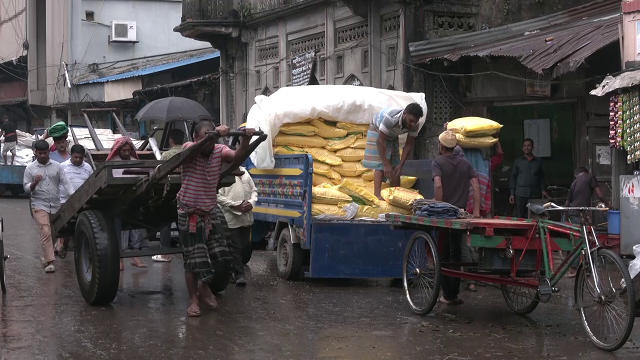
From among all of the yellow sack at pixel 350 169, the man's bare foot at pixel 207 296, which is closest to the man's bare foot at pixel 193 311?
the man's bare foot at pixel 207 296

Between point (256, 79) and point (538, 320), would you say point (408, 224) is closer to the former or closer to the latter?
point (538, 320)

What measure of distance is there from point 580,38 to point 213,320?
21.6 feet

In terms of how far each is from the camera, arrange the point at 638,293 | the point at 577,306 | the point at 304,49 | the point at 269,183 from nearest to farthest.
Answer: the point at 638,293 < the point at 577,306 < the point at 269,183 < the point at 304,49

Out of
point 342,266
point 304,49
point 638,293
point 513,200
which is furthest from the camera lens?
point 304,49

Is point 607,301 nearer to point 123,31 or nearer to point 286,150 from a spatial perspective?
point 286,150

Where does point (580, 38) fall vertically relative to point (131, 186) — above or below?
above

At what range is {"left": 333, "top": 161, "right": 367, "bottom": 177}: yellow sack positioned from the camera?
36.6 ft

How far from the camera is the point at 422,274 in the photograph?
8406 mm

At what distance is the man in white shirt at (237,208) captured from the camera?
10.4m

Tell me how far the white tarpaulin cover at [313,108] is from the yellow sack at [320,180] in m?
0.61

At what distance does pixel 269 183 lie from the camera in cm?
1163

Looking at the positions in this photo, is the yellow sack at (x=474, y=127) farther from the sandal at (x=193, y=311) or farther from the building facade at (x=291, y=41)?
the building facade at (x=291, y=41)

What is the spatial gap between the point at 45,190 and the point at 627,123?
700 centimetres

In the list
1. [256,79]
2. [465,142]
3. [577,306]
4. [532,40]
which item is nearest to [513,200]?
[532,40]
